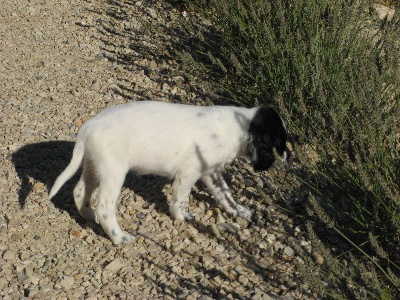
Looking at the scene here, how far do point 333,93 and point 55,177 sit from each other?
2.15 metres

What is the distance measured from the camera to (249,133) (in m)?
4.18

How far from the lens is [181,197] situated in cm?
428

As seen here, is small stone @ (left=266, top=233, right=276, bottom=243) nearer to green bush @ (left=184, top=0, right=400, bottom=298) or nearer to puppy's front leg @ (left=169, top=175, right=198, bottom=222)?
green bush @ (left=184, top=0, right=400, bottom=298)

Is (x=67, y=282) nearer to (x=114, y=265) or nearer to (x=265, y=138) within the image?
(x=114, y=265)

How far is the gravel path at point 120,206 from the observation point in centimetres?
380

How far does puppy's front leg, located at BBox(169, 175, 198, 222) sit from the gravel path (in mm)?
69

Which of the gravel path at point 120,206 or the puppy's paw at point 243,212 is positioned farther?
the puppy's paw at point 243,212

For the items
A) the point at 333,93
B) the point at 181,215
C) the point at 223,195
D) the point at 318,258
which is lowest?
the point at 181,215

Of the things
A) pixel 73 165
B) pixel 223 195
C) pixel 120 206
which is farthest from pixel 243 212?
pixel 73 165

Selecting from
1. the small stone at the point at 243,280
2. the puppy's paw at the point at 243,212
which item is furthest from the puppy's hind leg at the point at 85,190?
the small stone at the point at 243,280

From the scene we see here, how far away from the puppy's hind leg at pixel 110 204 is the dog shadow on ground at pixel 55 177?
1.11 ft

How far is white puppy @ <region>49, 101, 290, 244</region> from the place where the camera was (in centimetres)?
396

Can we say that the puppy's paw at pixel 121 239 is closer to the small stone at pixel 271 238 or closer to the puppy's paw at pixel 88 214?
the puppy's paw at pixel 88 214

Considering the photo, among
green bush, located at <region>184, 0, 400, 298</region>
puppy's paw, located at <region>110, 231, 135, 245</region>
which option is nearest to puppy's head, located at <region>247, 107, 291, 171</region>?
green bush, located at <region>184, 0, 400, 298</region>
